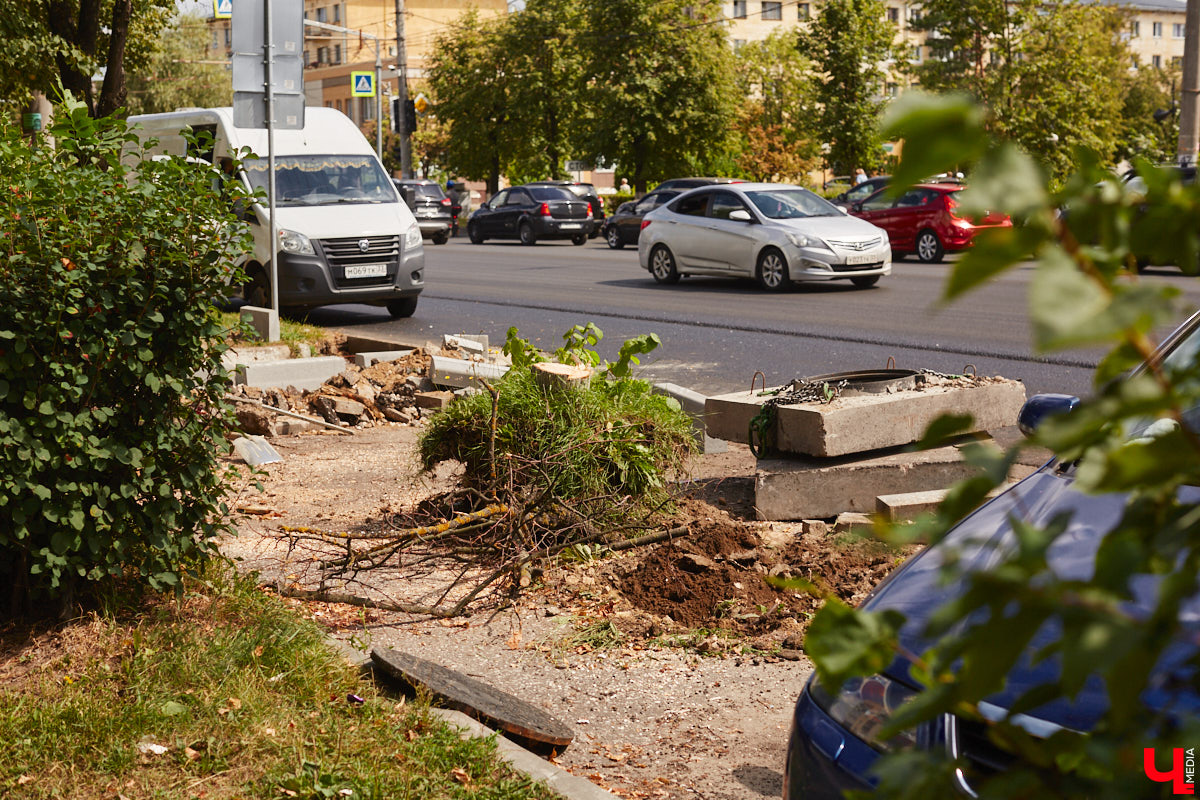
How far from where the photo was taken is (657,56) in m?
41.2

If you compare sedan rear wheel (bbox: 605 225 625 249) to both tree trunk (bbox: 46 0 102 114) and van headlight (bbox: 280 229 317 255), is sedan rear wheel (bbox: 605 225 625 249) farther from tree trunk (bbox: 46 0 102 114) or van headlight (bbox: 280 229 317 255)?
van headlight (bbox: 280 229 317 255)

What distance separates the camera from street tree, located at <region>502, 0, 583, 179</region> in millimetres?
47219

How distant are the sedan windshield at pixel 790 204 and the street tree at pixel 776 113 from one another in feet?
77.1

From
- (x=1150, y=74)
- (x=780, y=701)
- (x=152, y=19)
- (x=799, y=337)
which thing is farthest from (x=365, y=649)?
(x=1150, y=74)

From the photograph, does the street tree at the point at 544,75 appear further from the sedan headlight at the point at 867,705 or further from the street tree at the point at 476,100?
the sedan headlight at the point at 867,705

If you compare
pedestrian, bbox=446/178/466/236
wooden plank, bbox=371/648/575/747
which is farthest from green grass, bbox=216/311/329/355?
pedestrian, bbox=446/178/466/236

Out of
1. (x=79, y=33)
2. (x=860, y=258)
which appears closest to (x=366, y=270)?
(x=79, y=33)

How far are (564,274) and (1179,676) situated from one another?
2172cm

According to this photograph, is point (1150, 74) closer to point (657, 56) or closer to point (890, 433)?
point (657, 56)

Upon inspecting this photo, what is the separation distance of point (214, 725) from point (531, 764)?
92 cm

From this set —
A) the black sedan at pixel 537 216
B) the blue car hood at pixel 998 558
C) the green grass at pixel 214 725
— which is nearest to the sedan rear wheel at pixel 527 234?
the black sedan at pixel 537 216

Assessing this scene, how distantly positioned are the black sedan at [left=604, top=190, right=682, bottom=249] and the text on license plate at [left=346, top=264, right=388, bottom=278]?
15.7m

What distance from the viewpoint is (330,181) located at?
1560 centimetres

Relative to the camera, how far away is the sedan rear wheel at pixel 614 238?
31.0 meters
